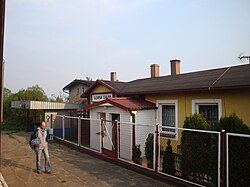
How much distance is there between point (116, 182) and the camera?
27.8ft

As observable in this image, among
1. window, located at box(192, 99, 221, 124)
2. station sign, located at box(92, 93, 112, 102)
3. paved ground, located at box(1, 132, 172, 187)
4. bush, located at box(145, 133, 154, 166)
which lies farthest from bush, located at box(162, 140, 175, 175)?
station sign, located at box(92, 93, 112, 102)

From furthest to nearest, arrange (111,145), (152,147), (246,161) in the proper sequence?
1. (111,145)
2. (152,147)
3. (246,161)

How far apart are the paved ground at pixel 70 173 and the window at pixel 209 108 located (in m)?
3.99

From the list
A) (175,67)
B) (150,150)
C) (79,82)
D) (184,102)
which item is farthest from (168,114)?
(79,82)

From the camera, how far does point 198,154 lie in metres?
7.59

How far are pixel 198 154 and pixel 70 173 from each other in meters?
4.58

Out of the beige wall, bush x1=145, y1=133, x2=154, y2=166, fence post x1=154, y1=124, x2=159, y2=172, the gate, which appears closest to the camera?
fence post x1=154, y1=124, x2=159, y2=172

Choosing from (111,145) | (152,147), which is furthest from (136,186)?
(111,145)

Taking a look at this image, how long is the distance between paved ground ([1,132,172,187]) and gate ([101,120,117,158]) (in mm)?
524

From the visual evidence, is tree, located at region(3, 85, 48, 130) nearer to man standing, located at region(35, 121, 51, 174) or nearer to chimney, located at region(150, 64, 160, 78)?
chimney, located at region(150, 64, 160, 78)

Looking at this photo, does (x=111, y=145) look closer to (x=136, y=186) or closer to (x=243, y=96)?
(x=136, y=186)

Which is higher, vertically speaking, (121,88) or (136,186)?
(121,88)

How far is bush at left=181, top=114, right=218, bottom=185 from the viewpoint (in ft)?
23.9

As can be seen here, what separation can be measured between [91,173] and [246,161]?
17.2ft
